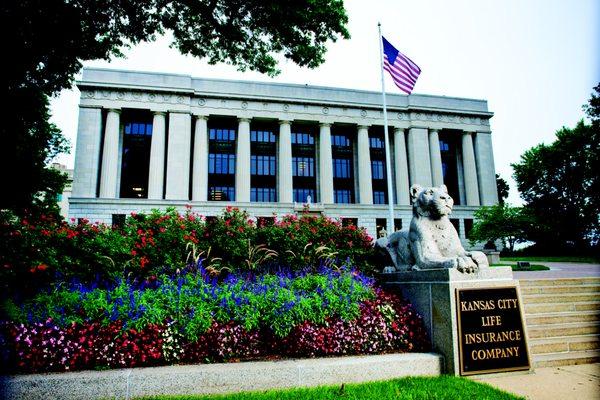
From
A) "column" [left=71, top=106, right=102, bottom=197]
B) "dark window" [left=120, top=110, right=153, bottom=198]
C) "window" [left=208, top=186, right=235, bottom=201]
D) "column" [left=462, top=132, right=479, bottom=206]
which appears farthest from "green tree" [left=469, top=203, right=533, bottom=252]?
"column" [left=71, top=106, right=102, bottom=197]

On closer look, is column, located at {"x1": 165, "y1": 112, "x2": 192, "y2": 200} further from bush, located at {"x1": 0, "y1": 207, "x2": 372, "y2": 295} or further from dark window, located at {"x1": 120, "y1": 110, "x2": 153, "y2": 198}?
bush, located at {"x1": 0, "y1": 207, "x2": 372, "y2": 295}

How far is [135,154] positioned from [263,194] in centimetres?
1732

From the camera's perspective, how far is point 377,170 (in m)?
52.0

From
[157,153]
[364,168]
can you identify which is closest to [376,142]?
[364,168]

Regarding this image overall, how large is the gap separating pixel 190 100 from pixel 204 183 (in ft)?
35.1

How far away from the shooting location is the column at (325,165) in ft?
147

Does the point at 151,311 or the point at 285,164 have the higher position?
the point at 285,164

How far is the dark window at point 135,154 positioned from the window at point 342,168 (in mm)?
25294

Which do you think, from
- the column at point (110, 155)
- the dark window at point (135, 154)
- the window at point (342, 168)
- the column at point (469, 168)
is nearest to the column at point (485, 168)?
the column at point (469, 168)

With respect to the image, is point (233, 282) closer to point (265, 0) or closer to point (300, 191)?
point (265, 0)

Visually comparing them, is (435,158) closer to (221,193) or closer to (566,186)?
(566,186)

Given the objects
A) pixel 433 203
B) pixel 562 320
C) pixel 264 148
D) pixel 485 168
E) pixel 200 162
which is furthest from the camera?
pixel 485 168

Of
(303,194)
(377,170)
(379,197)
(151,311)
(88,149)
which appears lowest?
(151,311)

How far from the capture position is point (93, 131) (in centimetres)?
4081
